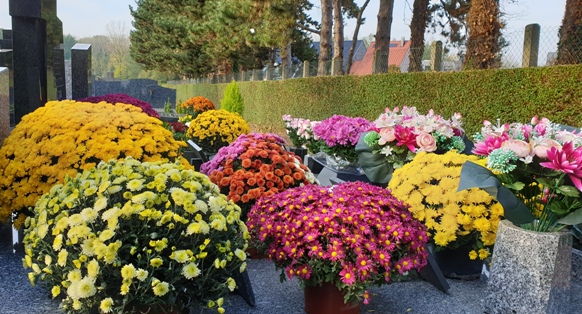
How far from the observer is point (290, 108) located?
1736cm

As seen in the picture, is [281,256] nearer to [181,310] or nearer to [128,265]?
[181,310]

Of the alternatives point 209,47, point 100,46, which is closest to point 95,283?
point 209,47

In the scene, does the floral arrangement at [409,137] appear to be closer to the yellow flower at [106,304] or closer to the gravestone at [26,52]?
the yellow flower at [106,304]

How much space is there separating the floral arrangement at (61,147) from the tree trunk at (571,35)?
6.13m

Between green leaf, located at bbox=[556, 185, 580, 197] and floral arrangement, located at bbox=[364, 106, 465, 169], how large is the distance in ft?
5.81

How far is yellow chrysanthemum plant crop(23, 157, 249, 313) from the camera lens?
243 centimetres

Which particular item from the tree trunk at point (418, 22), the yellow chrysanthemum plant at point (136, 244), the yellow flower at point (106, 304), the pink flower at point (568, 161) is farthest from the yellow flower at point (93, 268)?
the tree trunk at point (418, 22)

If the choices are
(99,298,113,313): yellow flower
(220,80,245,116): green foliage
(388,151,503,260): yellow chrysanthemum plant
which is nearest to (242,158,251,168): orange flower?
(388,151,503,260): yellow chrysanthemum plant

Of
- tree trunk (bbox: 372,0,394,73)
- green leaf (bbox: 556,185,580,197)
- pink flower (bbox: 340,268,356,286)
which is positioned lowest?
pink flower (bbox: 340,268,356,286)

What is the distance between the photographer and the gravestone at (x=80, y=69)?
8203mm

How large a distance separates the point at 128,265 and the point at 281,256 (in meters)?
0.85

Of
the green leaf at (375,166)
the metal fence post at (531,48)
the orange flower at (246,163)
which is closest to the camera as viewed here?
Answer: the orange flower at (246,163)

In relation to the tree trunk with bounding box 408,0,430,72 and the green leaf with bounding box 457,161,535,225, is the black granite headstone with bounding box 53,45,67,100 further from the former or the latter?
the tree trunk with bounding box 408,0,430,72

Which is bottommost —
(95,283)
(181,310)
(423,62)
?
(181,310)
